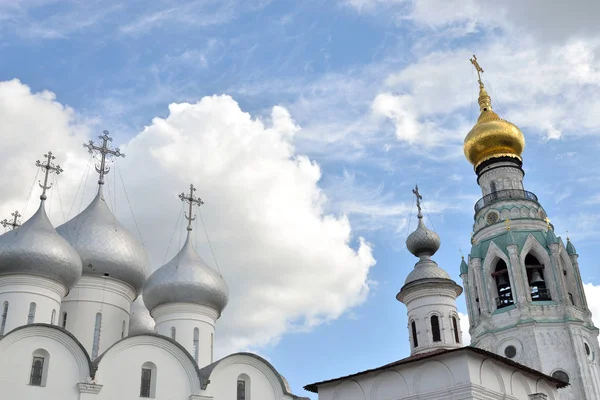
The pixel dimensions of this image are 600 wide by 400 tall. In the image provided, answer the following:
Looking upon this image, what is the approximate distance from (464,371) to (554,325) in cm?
1219

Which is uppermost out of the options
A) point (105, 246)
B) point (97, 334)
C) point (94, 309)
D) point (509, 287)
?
point (509, 287)

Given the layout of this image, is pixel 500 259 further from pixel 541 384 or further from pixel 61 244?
pixel 61 244

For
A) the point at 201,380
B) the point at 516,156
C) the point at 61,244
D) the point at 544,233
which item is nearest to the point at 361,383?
the point at 201,380

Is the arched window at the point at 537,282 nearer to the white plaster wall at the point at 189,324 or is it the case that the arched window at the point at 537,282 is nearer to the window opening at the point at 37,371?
the white plaster wall at the point at 189,324

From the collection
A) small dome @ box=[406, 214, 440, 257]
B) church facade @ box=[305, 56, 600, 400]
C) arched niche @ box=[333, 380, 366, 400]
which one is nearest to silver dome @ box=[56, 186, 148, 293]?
church facade @ box=[305, 56, 600, 400]

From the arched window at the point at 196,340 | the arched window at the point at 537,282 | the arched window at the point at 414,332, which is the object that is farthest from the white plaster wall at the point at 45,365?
the arched window at the point at 537,282

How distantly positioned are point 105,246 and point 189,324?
3.47 meters

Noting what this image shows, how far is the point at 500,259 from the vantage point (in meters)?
27.8

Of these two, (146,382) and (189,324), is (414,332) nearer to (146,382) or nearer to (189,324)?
(189,324)

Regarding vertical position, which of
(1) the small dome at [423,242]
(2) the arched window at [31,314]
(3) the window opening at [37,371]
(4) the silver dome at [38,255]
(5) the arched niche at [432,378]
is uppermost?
(1) the small dome at [423,242]

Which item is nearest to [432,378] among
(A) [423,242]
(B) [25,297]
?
(A) [423,242]

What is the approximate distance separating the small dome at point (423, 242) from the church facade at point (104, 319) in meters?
7.18

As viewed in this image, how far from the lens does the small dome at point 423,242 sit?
25.2m

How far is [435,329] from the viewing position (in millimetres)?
23453
